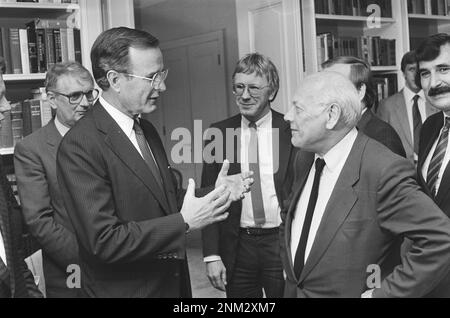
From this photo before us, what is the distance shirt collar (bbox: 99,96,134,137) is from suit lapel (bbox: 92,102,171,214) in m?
0.02

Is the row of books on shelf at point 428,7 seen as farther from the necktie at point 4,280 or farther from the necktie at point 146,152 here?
the necktie at point 4,280

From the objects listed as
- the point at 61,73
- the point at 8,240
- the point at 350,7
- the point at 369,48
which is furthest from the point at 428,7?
the point at 8,240

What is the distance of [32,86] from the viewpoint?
3.17 metres

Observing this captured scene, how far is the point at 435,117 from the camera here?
2.17m

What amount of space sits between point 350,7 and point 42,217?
273cm

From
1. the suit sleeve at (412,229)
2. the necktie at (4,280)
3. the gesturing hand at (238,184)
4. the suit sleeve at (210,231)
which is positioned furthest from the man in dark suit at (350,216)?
the necktie at (4,280)

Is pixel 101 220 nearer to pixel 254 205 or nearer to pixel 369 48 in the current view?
pixel 254 205

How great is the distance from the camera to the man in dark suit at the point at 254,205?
7.79ft

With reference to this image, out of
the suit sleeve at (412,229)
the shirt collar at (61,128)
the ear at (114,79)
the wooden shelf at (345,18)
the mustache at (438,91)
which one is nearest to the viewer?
the suit sleeve at (412,229)

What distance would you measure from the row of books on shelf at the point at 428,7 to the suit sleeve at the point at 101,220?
3.27m

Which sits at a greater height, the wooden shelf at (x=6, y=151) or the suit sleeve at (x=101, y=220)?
the wooden shelf at (x=6, y=151)

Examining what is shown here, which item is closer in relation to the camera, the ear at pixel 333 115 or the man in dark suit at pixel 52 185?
the ear at pixel 333 115
